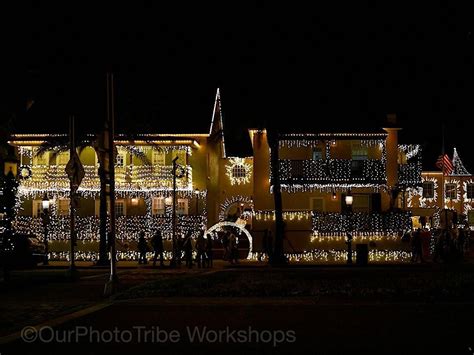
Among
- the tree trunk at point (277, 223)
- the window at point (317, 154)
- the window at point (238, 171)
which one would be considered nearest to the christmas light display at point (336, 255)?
the tree trunk at point (277, 223)

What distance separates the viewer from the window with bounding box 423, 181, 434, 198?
79.6 meters

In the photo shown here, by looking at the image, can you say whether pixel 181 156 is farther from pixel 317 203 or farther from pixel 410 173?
pixel 410 173

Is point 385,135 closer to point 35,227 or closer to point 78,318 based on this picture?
point 35,227

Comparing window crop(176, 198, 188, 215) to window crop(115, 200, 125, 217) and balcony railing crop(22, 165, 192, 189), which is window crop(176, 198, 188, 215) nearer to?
balcony railing crop(22, 165, 192, 189)

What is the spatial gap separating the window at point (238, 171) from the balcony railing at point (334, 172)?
18.4ft

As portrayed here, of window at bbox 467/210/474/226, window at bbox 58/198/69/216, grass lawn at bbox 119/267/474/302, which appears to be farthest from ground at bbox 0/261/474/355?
window at bbox 467/210/474/226

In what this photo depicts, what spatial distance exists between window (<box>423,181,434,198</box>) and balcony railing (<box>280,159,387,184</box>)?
3057 cm

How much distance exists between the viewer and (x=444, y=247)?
40.3 meters

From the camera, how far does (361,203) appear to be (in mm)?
51375

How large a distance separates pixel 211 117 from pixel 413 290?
31970 millimetres

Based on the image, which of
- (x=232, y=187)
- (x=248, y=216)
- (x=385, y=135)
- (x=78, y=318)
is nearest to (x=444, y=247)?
(x=385, y=135)

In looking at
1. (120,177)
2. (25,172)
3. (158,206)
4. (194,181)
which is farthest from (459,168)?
(25,172)

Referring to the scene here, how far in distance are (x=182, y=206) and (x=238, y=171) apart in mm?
6506

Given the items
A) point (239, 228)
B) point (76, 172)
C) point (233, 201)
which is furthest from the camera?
point (233, 201)
